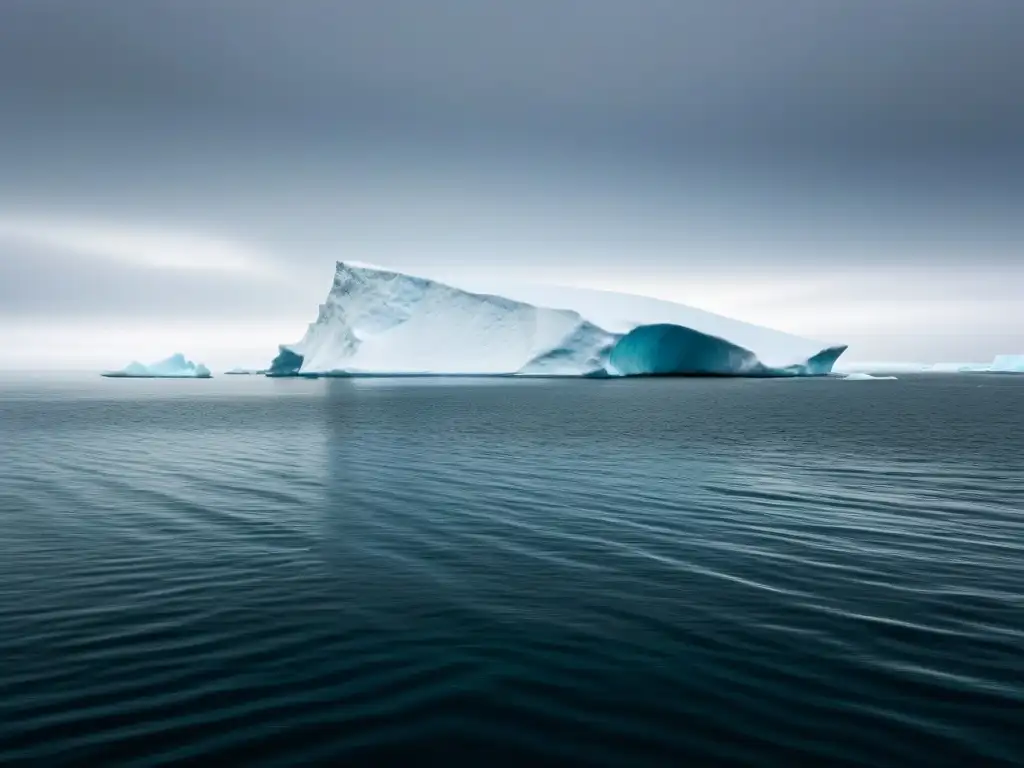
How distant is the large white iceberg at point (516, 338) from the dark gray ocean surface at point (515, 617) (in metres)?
47.5

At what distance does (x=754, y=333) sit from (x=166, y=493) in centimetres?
6488

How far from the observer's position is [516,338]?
6612 centimetres

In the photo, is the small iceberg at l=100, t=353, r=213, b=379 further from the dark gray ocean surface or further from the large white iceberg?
the dark gray ocean surface

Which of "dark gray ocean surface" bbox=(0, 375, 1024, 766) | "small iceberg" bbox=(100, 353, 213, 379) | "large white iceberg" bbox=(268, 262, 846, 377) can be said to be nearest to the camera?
"dark gray ocean surface" bbox=(0, 375, 1024, 766)

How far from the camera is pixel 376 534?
390 inches

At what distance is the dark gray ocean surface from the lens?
4262 millimetres

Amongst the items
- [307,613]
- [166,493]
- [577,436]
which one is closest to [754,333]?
[577,436]

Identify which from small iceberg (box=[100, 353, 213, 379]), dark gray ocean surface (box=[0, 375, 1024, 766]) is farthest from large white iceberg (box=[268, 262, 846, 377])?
dark gray ocean surface (box=[0, 375, 1024, 766])

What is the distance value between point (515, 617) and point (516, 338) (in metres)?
60.0

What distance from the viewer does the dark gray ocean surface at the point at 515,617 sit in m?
4.26

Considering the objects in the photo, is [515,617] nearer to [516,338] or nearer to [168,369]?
[516,338]

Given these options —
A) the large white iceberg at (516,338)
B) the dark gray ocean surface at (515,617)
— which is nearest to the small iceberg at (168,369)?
the large white iceberg at (516,338)

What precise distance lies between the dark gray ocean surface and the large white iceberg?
47.5 metres

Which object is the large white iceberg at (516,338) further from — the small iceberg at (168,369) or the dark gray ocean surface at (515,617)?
the dark gray ocean surface at (515,617)
